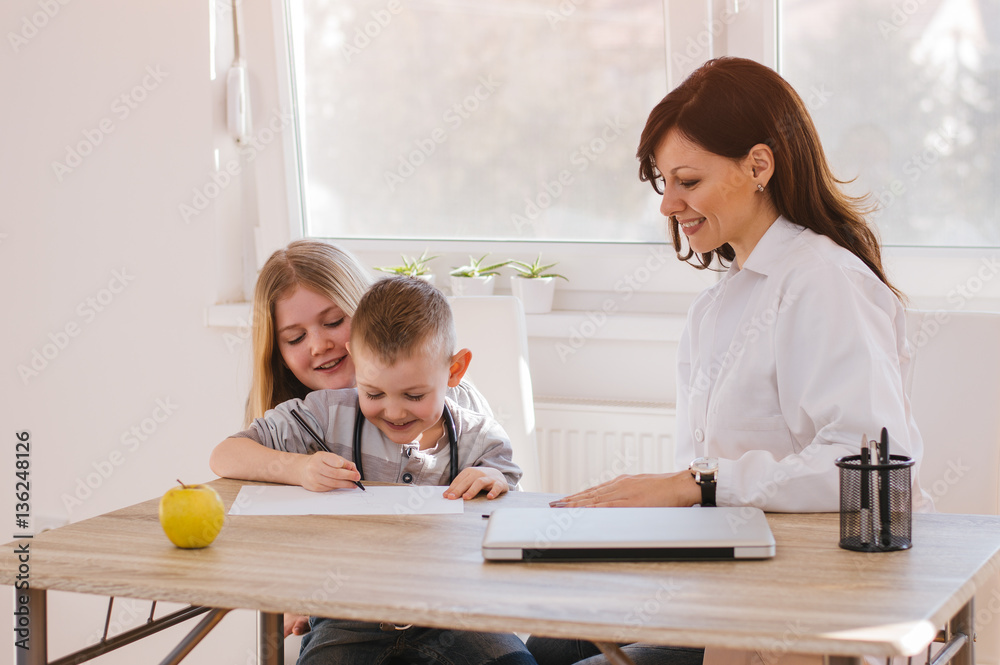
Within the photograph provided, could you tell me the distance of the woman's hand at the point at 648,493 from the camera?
1.27 meters

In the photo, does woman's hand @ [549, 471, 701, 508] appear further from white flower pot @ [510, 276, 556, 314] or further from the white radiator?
white flower pot @ [510, 276, 556, 314]

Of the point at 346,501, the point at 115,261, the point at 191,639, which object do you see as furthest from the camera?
the point at 115,261

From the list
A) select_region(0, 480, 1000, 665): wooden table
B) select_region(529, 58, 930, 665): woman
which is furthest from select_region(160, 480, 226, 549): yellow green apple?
select_region(529, 58, 930, 665): woman

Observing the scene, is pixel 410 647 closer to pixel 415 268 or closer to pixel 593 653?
pixel 593 653

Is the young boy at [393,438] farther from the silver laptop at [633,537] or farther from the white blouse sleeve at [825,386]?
the white blouse sleeve at [825,386]

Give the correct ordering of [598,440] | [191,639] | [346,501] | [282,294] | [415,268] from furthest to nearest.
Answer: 1. [415,268]
2. [598,440]
3. [282,294]
4. [346,501]
5. [191,639]

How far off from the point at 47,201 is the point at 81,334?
0.40m

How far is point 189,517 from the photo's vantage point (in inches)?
45.2

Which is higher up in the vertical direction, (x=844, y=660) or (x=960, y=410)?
(x=960, y=410)

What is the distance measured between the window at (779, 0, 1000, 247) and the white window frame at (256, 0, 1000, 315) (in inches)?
2.4

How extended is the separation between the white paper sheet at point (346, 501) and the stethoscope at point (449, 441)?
0.35 feet

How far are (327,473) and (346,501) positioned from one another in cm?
6

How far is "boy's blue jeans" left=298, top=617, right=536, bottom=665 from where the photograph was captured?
1.37 meters

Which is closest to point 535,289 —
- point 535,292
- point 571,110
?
point 535,292
